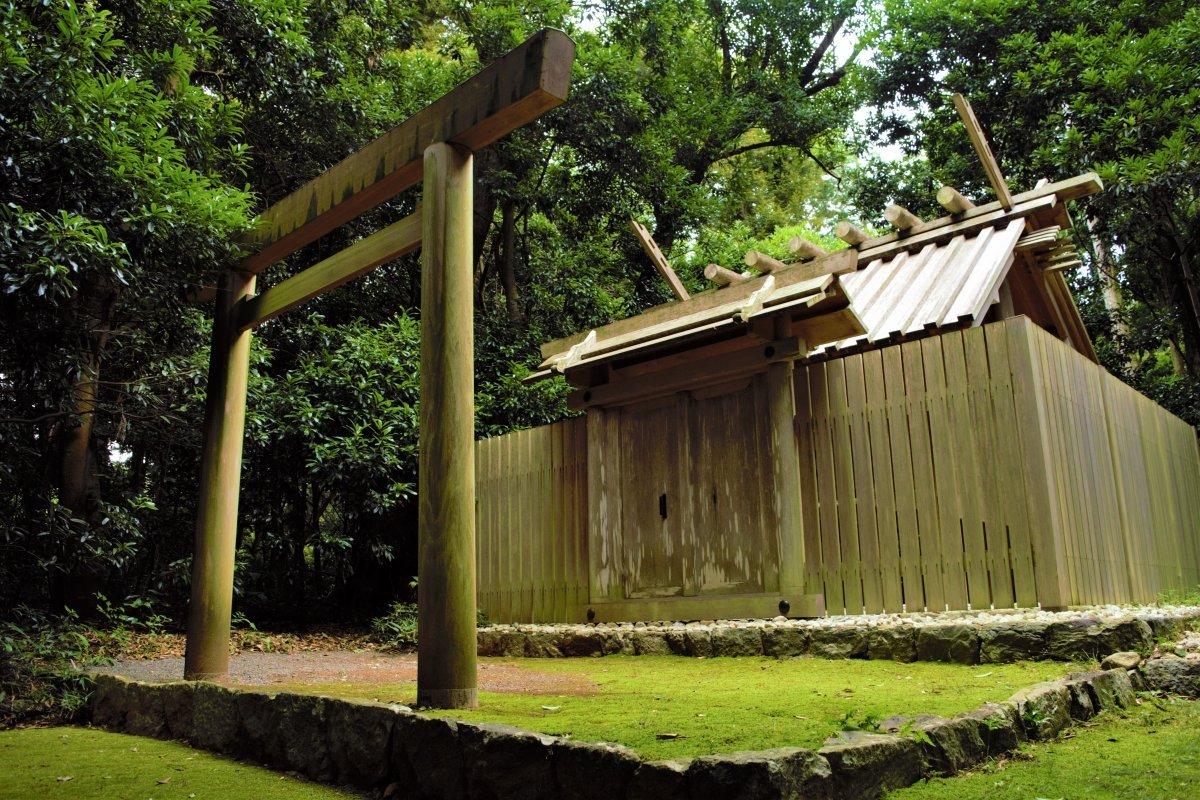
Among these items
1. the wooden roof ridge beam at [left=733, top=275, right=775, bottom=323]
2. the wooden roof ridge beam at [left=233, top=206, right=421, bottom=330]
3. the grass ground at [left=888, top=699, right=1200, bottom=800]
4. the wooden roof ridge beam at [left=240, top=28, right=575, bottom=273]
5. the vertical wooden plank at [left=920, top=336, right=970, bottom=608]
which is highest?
the wooden roof ridge beam at [left=240, top=28, right=575, bottom=273]

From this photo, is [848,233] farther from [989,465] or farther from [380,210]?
[380,210]

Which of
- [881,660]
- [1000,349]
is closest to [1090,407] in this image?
[1000,349]

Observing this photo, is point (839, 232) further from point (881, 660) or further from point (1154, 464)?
point (881, 660)

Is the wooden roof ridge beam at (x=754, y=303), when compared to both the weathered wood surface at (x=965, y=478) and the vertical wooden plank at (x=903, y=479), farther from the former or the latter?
the vertical wooden plank at (x=903, y=479)

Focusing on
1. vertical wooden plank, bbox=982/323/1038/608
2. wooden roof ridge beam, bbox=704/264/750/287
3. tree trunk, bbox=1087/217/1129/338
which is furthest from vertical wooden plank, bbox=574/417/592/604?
tree trunk, bbox=1087/217/1129/338

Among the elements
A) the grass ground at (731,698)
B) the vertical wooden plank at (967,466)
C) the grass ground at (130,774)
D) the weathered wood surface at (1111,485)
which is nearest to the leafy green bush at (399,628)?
the grass ground at (731,698)

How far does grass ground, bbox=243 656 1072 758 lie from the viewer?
302cm

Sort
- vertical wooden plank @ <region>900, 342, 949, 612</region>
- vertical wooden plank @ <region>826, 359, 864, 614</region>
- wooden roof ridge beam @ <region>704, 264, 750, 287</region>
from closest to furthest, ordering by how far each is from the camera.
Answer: vertical wooden plank @ <region>900, 342, 949, 612</region> → vertical wooden plank @ <region>826, 359, 864, 614</region> → wooden roof ridge beam @ <region>704, 264, 750, 287</region>

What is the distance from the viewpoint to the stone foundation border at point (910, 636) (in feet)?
16.4

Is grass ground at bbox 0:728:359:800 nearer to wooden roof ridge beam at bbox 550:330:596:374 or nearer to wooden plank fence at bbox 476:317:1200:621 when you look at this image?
wooden plank fence at bbox 476:317:1200:621

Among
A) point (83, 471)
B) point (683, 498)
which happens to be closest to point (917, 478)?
point (683, 498)

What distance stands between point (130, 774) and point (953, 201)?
27.8ft

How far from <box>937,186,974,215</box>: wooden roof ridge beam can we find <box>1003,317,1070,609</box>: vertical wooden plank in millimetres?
3137

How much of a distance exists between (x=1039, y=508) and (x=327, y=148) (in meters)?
10.8
